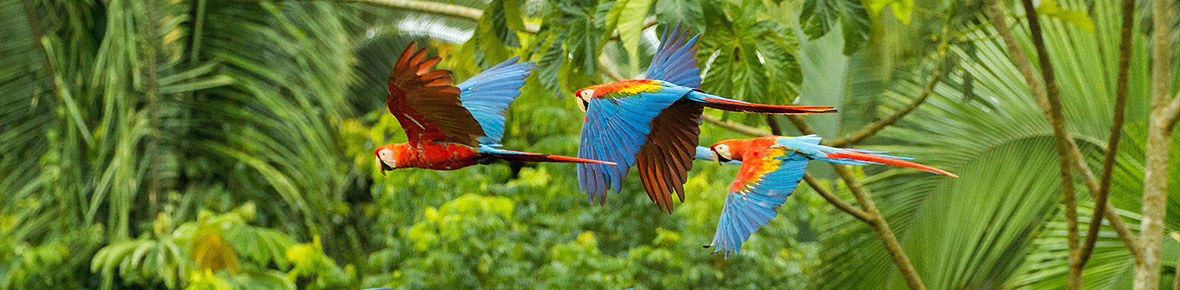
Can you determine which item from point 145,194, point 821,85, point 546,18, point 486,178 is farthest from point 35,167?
point 546,18

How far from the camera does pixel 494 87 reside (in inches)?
58.4

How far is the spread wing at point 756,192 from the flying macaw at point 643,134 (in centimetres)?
6

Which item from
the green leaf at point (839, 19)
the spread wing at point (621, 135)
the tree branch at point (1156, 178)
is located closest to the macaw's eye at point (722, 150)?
the spread wing at point (621, 135)

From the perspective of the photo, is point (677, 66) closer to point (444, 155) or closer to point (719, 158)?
point (719, 158)

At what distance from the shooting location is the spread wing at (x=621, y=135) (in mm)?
1223

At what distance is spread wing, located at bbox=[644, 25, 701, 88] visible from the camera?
1321 mm

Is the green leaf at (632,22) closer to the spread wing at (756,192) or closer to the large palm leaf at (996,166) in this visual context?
the spread wing at (756,192)

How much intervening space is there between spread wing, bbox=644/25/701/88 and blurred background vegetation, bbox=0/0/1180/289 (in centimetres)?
250

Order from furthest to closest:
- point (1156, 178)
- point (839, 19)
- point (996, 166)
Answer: point (996, 166) → point (1156, 178) → point (839, 19)

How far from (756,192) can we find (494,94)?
1.38 feet

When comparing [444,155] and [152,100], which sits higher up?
[444,155]

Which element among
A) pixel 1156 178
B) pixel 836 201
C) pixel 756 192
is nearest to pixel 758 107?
pixel 756 192

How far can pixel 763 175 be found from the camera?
1228mm

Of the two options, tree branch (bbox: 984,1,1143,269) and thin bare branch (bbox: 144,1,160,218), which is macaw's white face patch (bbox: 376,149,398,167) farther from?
thin bare branch (bbox: 144,1,160,218)
